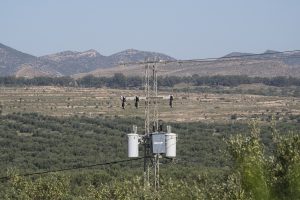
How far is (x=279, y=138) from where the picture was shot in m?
19.6

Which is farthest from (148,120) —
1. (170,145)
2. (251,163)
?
(251,163)

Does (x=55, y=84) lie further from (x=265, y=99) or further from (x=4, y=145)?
(x=4, y=145)

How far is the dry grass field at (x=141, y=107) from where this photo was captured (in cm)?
9294

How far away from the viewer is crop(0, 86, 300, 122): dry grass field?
92.9 metres

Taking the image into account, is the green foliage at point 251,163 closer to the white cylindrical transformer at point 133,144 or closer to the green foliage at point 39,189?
the white cylindrical transformer at point 133,144

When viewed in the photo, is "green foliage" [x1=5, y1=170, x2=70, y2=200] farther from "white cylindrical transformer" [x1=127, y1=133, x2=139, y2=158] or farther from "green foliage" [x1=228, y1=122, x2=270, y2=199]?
"green foliage" [x1=228, y1=122, x2=270, y2=199]

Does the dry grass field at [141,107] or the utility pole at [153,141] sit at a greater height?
the utility pole at [153,141]

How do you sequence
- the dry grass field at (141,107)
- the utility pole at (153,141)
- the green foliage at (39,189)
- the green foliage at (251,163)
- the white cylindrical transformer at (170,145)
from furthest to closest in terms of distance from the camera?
the dry grass field at (141,107), the green foliage at (39,189), the white cylindrical transformer at (170,145), the utility pole at (153,141), the green foliage at (251,163)

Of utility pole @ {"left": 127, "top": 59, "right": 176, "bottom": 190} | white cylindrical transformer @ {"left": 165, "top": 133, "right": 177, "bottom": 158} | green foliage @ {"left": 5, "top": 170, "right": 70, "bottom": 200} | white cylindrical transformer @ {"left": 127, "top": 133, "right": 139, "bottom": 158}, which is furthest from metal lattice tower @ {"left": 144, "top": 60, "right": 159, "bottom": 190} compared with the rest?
green foliage @ {"left": 5, "top": 170, "right": 70, "bottom": 200}

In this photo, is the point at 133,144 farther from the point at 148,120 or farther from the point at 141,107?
the point at 141,107

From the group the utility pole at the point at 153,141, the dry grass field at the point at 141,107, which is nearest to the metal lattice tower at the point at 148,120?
the utility pole at the point at 153,141

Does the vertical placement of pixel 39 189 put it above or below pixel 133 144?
below

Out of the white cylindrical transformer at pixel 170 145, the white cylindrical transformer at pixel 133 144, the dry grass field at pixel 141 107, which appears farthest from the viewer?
the dry grass field at pixel 141 107

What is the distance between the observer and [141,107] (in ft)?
301
